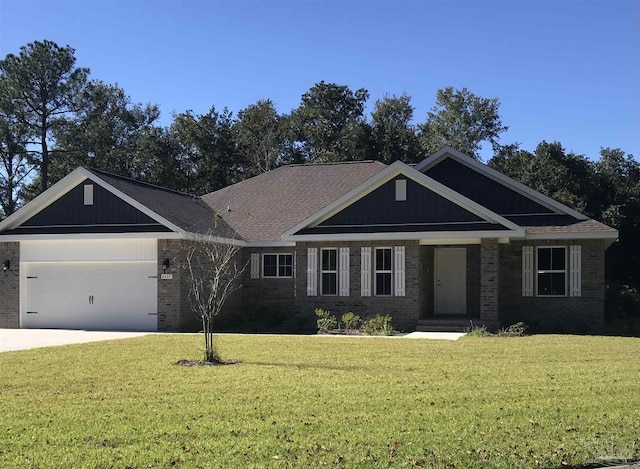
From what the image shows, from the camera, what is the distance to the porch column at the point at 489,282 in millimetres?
20828

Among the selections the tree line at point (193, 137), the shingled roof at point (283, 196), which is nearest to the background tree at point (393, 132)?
the tree line at point (193, 137)

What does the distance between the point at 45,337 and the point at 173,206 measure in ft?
21.6

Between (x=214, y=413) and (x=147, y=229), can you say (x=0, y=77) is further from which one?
(x=214, y=413)

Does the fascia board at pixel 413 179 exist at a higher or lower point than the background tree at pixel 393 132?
lower

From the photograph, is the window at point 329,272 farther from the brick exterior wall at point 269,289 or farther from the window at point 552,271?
the window at point 552,271

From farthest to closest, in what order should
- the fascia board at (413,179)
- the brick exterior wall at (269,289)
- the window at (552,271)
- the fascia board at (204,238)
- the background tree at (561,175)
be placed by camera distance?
the background tree at (561,175) < the brick exterior wall at (269,289) < the fascia board at (204,238) < the window at (552,271) < the fascia board at (413,179)

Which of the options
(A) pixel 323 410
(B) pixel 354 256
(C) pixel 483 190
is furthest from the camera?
(C) pixel 483 190

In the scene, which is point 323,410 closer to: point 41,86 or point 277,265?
point 277,265

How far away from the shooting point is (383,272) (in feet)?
72.5

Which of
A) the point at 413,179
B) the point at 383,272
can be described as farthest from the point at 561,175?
the point at 383,272

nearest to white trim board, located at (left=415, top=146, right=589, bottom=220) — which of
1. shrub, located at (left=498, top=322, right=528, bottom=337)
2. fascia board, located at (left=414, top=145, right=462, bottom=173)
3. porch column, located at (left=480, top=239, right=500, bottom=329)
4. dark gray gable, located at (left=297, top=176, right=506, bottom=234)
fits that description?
fascia board, located at (left=414, top=145, right=462, bottom=173)

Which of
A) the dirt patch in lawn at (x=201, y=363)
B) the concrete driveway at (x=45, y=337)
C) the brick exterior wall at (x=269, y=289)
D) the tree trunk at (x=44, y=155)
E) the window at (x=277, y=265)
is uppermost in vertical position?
the tree trunk at (x=44, y=155)

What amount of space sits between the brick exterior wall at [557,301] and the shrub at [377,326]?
145 inches

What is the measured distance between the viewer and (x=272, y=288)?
81.2ft
